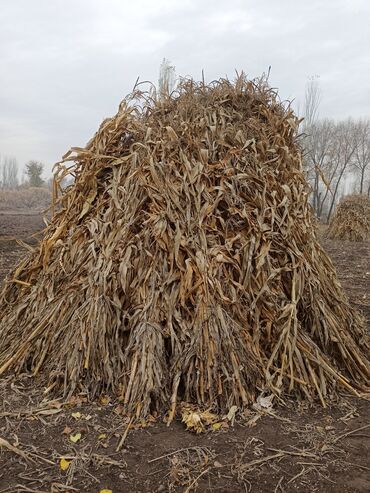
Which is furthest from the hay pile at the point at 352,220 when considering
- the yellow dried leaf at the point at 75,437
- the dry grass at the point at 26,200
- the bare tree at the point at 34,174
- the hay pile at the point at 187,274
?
the bare tree at the point at 34,174

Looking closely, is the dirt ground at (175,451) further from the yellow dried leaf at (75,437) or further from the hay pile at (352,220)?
the hay pile at (352,220)

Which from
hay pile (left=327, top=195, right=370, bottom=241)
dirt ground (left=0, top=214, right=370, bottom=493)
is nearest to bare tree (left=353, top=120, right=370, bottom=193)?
hay pile (left=327, top=195, right=370, bottom=241)

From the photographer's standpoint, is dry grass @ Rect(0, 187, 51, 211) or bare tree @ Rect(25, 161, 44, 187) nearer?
dry grass @ Rect(0, 187, 51, 211)

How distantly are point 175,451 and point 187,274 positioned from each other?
109cm

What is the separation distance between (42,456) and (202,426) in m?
0.88

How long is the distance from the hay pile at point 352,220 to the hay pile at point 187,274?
13030 mm

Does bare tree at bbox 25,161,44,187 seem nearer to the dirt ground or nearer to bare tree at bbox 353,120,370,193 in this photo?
bare tree at bbox 353,120,370,193

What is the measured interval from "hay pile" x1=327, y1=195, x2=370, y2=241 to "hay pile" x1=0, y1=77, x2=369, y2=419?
13030mm

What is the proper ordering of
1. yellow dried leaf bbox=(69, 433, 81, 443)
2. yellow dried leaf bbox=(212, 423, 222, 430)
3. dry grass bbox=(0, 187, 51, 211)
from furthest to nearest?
dry grass bbox=(0, 187, 51, 211), yellow dried leaf bbox=(212, 423, 222, 430), yellow dried leaf bbox=(69, 433, 81, 443)

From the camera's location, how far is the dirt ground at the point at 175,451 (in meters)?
2.22

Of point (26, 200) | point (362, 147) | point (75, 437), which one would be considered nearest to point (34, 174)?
point (26, 200)

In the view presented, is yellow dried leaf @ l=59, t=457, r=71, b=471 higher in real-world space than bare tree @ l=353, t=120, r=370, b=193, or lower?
lower

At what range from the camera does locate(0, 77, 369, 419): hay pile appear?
9.61ft

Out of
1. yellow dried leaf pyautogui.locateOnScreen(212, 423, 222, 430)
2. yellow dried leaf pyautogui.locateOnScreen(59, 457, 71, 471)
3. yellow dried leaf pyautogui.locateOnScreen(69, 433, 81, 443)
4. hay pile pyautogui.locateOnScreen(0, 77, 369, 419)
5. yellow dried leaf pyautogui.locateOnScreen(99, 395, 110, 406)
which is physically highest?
A: hay pile pyautogui.locateOnScreen(0, 77, 369, 419)
